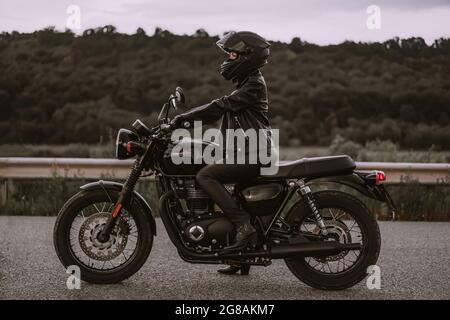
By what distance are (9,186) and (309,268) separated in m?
6.61

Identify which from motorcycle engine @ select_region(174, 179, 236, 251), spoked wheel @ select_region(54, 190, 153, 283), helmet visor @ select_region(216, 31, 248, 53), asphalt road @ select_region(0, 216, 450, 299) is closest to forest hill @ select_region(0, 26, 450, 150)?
asphalt road @ select_region(0, 216, 450, 299)

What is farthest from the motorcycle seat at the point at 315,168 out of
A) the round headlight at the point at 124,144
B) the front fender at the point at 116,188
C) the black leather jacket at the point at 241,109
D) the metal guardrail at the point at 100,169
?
the metal guardrail at the point at 100,169

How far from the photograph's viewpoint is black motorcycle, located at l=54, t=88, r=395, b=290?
633cm

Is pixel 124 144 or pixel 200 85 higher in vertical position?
pixel 200 85

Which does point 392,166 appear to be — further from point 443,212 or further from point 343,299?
point 343,299

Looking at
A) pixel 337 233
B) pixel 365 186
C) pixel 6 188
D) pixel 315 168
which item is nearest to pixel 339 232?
pixel 337 233

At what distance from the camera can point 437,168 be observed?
11.4 meters

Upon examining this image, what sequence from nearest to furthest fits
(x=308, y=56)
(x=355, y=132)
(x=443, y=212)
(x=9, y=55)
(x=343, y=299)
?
(x=343, y=299), (x=443, y=212), (x=355, y=132), (x=9, y=55), (x=308, y=56)

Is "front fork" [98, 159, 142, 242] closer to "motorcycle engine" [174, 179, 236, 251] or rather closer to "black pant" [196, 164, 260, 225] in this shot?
"motorcycle engine" [174, 179, 236, 251]

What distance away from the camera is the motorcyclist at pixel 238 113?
20.5 feet

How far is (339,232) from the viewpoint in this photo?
21.0 ft

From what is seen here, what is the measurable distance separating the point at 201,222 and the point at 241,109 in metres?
0.99

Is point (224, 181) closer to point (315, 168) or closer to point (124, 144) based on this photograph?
Answer: point (315, 168)

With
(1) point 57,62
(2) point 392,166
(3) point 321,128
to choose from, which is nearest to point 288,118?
(3) point 321,128
